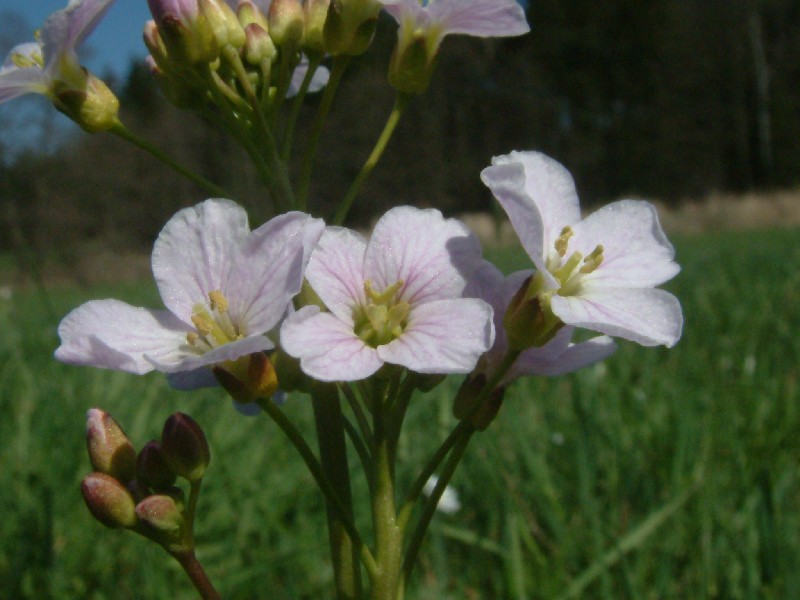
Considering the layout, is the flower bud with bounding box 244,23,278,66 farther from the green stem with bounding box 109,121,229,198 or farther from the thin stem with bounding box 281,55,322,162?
the green stem with bounding box 109,121,229,198

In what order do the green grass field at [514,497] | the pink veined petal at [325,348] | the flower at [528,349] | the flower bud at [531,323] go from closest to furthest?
the pink veined petal at [325,348] < the flower bud at [531,323] < the flower at [528,349] < the green grass field at [514,497]

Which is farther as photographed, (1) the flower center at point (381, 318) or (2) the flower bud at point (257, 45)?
(2) the flower bud at point (257, 45)

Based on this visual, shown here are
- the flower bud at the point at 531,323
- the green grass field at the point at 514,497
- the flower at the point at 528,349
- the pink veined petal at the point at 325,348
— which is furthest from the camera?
the green grass field at the point at 514,497

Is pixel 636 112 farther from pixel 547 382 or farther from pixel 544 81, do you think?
pixel 547 382

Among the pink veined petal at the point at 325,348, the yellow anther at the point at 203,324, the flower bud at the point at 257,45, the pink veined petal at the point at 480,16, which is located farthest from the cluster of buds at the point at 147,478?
the pink veined petal at the point at 480,16

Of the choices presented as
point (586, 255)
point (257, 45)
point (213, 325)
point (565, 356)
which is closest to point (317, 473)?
point (213, 325)

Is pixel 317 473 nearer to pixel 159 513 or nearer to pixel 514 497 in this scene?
pixel 159 513

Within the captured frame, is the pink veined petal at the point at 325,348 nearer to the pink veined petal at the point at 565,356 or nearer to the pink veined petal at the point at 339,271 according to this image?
the pink veined petal at the point at 339,271
